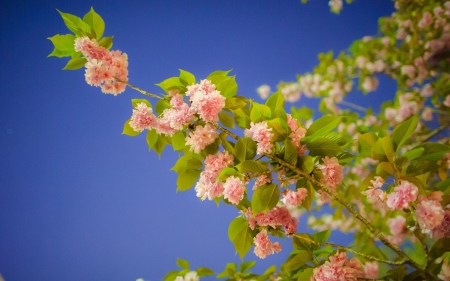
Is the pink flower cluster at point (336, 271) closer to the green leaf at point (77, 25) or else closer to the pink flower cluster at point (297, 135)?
the pink flower cluster at point (297, 135)

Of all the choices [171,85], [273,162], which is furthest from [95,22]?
[273,162]

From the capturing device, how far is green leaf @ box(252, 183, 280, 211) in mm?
702

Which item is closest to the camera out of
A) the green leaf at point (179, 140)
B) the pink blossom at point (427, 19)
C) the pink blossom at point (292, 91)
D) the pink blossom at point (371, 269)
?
the green leaf at point (179, 140)

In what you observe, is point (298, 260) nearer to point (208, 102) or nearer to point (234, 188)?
point (234, 188)

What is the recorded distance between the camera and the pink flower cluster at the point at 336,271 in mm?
722

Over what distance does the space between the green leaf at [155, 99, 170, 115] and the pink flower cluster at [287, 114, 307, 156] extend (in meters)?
0.35

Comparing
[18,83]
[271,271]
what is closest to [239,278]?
[271,271]

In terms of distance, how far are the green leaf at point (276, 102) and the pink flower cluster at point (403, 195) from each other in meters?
0.31

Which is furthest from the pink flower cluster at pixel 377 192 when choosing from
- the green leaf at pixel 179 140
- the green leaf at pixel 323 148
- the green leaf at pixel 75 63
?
the green leaf at pixel 75 63

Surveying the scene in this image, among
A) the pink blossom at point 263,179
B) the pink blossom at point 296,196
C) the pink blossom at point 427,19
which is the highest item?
the pink blossom at point 427,19

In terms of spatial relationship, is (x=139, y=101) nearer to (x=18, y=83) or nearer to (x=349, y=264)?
(x=349, y=264)

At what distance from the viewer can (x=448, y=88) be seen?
81.8 inches

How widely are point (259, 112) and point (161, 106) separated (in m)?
0.30

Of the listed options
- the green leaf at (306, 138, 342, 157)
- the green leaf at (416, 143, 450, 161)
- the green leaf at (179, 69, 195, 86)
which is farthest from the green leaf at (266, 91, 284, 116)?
the green leaf at (416, 143, 450, 161)
